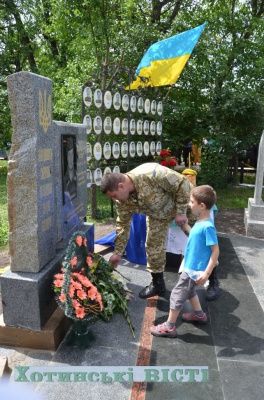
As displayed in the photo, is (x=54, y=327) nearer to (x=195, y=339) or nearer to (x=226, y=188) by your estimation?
(x=195, y=339)

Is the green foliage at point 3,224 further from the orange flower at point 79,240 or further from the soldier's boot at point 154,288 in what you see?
the orange flower at point 79,240

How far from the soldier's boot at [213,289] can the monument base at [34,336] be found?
1.65m

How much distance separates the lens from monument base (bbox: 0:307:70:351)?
2.76 m

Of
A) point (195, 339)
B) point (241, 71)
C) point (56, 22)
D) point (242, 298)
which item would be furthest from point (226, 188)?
point (195, 339)

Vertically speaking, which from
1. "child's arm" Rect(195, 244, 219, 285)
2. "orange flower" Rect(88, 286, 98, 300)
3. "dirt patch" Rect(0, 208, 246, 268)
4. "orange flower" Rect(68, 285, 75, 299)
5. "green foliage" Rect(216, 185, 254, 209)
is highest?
"child's arm" Rect(195, 244, 219, 285)

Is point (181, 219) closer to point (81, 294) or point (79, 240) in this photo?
point (79, 240)

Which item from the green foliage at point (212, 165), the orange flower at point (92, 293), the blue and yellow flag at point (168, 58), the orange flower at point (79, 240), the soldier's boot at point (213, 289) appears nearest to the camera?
the orange flower at point (92, 293)

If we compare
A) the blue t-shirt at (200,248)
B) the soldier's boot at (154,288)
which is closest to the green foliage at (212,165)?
the soldier's boot at (154,288)

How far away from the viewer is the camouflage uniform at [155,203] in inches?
131

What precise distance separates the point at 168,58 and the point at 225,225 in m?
3.56

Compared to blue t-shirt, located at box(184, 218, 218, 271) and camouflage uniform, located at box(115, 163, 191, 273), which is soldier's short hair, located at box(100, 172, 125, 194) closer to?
camouflage uniform, located at box(115, 163, 191, 273)

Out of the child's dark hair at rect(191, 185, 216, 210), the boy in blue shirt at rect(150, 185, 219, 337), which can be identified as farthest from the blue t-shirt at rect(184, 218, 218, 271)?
the child's dark hair at rect(191, 185, 216, 210)

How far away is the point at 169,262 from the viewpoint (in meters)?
4.71

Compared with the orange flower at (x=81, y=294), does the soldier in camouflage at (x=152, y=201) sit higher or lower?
higher
